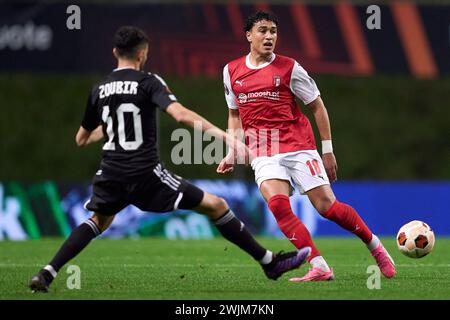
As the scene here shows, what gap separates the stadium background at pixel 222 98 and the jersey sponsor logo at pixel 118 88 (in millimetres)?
8372

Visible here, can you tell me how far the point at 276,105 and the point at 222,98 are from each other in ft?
44.1

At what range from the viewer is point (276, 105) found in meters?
8.77

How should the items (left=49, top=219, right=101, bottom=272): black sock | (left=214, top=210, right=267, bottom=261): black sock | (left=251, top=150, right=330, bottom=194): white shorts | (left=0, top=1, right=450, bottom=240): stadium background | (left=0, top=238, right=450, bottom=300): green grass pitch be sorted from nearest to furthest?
(left=0, top=238, right=450, bottom=300): green grass pitch, (left=49, top=219, right=101, bottom=272): black sock, (left=214, top=210, right=267, bottom=261): black sock, (left=251, top=150, right=330, bottom=194): white shorts, (left=0, top=1, right=450, bottom=240): stadium background

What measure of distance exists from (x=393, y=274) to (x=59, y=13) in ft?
36.5

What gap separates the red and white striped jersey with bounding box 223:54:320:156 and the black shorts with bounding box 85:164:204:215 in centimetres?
129

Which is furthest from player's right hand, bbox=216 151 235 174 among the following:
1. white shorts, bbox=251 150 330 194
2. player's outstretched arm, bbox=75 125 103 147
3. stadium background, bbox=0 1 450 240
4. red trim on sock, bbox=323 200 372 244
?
stadium background, bbox=0 1 450 240

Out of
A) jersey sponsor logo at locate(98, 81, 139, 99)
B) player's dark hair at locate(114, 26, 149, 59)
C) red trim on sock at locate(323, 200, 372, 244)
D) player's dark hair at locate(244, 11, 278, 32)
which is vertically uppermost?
player's dark hair at locate(244, 11, 278, 32)

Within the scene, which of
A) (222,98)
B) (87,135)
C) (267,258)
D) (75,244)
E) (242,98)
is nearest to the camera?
(75,244)

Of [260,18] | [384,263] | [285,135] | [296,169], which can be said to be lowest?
[384,263]

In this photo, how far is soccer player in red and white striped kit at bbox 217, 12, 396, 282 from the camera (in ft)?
28.6

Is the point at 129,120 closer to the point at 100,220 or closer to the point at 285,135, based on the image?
the point at 100,220

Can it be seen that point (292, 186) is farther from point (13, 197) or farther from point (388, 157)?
point (388, 157)

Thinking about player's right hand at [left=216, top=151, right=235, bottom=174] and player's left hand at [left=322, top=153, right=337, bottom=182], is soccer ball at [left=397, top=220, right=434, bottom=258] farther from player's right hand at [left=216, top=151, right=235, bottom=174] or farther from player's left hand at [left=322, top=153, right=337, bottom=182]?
player's right hand at [left=216, top=151, right=235, bottom=174]

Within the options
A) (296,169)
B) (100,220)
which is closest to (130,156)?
(100,220)
